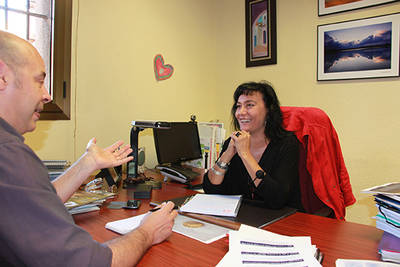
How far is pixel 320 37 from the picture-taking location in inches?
98.6

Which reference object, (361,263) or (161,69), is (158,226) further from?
(161,69)

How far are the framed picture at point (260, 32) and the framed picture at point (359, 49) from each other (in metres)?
0.45

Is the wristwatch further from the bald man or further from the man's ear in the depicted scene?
the man's ear

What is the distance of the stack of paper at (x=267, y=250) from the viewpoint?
0.82 metres

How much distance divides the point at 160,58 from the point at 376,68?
173cm

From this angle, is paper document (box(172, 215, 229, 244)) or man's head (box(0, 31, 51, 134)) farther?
paper document (box(172, 215, 229, 244))

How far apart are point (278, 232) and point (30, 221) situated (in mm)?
801

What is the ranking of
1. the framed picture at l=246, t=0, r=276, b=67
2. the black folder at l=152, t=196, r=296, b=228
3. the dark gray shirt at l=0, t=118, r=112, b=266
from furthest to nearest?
1. the framed picture at l=246, t=0, r=276, b=67
2. the black folder at l=152, t=196, r=296, b=228
3. the dark gray shirt at l=0, t=118, r=112, b=266

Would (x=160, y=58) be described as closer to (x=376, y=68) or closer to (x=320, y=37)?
(x=320, y=37)

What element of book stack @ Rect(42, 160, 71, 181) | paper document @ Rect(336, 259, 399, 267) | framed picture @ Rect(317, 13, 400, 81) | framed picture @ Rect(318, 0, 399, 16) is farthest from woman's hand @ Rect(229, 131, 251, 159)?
framed picture @ Rect(318, 0, 399, 16)

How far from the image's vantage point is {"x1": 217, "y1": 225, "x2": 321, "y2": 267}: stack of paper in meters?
0.82

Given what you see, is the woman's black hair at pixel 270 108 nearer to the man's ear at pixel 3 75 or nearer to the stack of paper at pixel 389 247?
the stack of paper at pixel 389 247

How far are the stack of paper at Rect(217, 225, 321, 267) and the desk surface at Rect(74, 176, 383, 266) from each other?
0.04 m

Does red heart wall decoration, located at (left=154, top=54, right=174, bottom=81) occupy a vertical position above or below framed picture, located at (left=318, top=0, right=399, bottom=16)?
below
